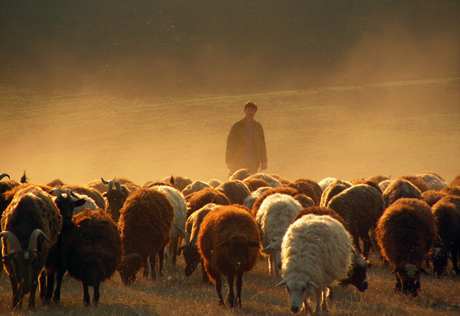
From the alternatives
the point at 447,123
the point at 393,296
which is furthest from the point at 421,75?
the point at 393,296

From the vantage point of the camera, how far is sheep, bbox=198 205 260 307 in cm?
707

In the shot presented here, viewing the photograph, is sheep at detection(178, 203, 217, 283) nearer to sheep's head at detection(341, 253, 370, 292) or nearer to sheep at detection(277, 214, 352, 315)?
sheep at detection(277, 214, 352, 315)

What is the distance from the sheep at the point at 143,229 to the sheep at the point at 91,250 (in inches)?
39.2

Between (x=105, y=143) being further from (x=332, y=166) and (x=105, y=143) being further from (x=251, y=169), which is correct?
(x=251, y=169)

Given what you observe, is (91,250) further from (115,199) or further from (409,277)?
(409,277)

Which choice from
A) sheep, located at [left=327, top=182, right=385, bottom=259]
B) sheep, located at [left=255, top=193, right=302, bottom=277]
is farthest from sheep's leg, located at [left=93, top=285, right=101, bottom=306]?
sheep, located at [left=327, top=182, right=385, bottom=259]

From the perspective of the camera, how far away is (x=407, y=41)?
202 ft

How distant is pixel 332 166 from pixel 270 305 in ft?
97.3

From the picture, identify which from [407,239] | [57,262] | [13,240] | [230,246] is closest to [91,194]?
[57,262]

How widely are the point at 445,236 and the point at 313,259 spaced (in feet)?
12.1

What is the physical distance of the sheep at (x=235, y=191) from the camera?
1154cm

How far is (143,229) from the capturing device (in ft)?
27.8

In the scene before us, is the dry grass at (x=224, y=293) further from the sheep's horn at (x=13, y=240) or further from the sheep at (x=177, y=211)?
the sheep at (x=177, y=211)

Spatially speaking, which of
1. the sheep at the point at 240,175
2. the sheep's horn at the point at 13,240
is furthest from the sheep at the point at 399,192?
the sheep's horn at the point at 13,240
